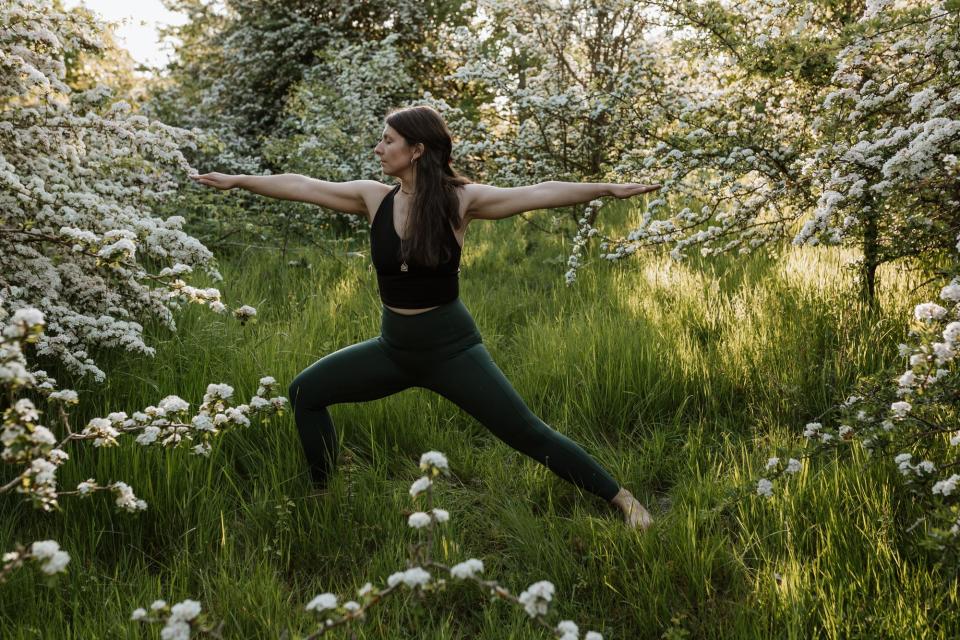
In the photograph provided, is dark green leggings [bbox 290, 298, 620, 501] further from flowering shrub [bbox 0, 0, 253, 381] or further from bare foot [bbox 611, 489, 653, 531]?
flowering shrub [bbox 0, 0, 253, 381]

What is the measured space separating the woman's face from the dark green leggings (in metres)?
0.63

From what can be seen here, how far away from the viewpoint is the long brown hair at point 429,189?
9.68ft

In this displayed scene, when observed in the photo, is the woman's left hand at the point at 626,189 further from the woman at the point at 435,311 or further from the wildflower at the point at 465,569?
the wildflower at the point at 465,569

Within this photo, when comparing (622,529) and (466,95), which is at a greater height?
(466,95)

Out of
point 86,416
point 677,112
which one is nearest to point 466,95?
point 677,112

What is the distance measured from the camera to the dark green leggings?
9.83 ft

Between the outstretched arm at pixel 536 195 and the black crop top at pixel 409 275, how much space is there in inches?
7.3

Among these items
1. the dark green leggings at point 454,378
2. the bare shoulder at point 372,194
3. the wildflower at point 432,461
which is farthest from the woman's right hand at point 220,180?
the wildflower at point 432,461

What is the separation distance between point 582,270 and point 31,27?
440cm

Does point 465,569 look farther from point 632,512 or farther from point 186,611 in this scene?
point 632,512

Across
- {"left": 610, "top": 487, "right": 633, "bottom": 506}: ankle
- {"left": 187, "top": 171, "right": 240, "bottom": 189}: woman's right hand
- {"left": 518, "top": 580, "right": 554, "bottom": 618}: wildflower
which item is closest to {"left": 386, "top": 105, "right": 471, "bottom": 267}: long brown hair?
{"left": 187, "top": 171, "right": 240, "bottom": 189}: woman's right hand

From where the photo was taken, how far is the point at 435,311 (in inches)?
119

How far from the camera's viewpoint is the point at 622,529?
2820 millimetres

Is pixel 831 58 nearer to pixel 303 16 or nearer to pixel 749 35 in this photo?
pixel 749 35
